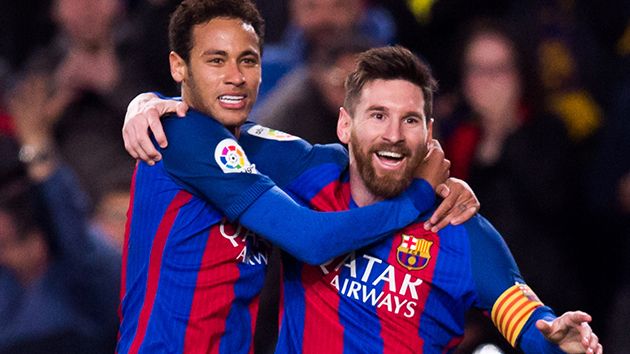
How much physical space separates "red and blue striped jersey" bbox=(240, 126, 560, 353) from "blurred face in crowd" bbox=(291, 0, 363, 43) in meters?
2.76

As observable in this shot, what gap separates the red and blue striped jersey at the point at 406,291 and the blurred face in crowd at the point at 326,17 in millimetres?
2758

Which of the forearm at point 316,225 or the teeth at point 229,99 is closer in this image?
the forearm at point 316,225

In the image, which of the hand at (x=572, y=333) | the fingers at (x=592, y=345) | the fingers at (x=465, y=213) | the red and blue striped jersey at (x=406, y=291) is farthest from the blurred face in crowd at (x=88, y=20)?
the fingers at (x=592, y=345)

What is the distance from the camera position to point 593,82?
7711 millimetres

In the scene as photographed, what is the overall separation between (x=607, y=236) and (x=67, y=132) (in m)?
3.10

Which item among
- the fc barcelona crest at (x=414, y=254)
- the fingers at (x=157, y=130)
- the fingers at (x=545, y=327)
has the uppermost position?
the fingers at (x=157, y=130)

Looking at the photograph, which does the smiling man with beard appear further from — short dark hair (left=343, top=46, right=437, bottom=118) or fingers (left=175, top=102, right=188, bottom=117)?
fingers (left=175, top=102, right=188, bottom=117)

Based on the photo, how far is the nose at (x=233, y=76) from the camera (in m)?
4.48

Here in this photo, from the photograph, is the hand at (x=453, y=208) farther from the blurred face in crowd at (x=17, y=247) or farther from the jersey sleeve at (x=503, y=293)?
the blurred face in crowd at (x=17, y=247)

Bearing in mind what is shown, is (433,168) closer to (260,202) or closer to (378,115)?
(378,115)

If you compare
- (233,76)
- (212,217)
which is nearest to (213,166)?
(212,217)

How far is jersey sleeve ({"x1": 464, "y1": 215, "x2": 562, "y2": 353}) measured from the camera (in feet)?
14.5

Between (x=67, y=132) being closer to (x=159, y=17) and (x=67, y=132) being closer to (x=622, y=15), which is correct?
(x=159, y=17)

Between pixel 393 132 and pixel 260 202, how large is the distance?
0.53 metres
